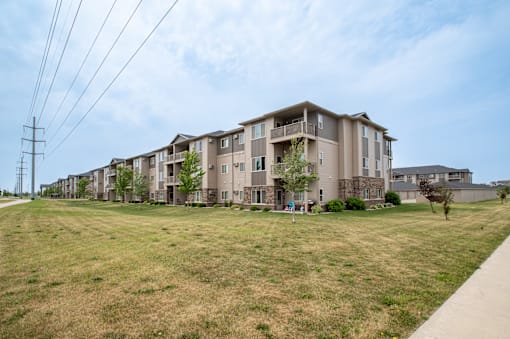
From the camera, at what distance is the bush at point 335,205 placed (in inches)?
884

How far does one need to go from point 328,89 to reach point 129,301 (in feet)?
110

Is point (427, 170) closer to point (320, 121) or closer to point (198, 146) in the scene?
point (320, 121)

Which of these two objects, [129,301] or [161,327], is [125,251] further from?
[161,327]

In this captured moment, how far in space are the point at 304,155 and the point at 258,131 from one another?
6618 millimetres

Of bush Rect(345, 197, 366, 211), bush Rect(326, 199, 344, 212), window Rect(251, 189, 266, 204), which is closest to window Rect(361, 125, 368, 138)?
bush Rect(345, 197, 366, 211)

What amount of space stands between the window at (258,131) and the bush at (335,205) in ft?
30.5

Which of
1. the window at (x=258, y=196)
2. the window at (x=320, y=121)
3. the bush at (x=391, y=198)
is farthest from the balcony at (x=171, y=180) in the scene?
the bush at (x=391, y=198)

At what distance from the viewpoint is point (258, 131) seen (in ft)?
88.5

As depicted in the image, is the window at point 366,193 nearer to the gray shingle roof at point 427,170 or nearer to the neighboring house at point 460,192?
the neighboring house at point 460,192

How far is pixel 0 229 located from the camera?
39.2 feet

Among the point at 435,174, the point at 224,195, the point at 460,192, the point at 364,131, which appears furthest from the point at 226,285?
the point at 435,174

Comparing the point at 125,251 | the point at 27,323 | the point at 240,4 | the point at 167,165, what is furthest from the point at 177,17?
the point at 167,165

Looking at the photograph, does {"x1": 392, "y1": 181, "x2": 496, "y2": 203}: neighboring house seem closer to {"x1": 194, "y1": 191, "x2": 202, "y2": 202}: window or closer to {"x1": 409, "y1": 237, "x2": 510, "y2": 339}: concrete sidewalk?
{"x1": 194, "y1": 191, "x2": 202, "y2": 202}: window

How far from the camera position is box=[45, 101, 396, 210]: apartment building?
77.5ft
